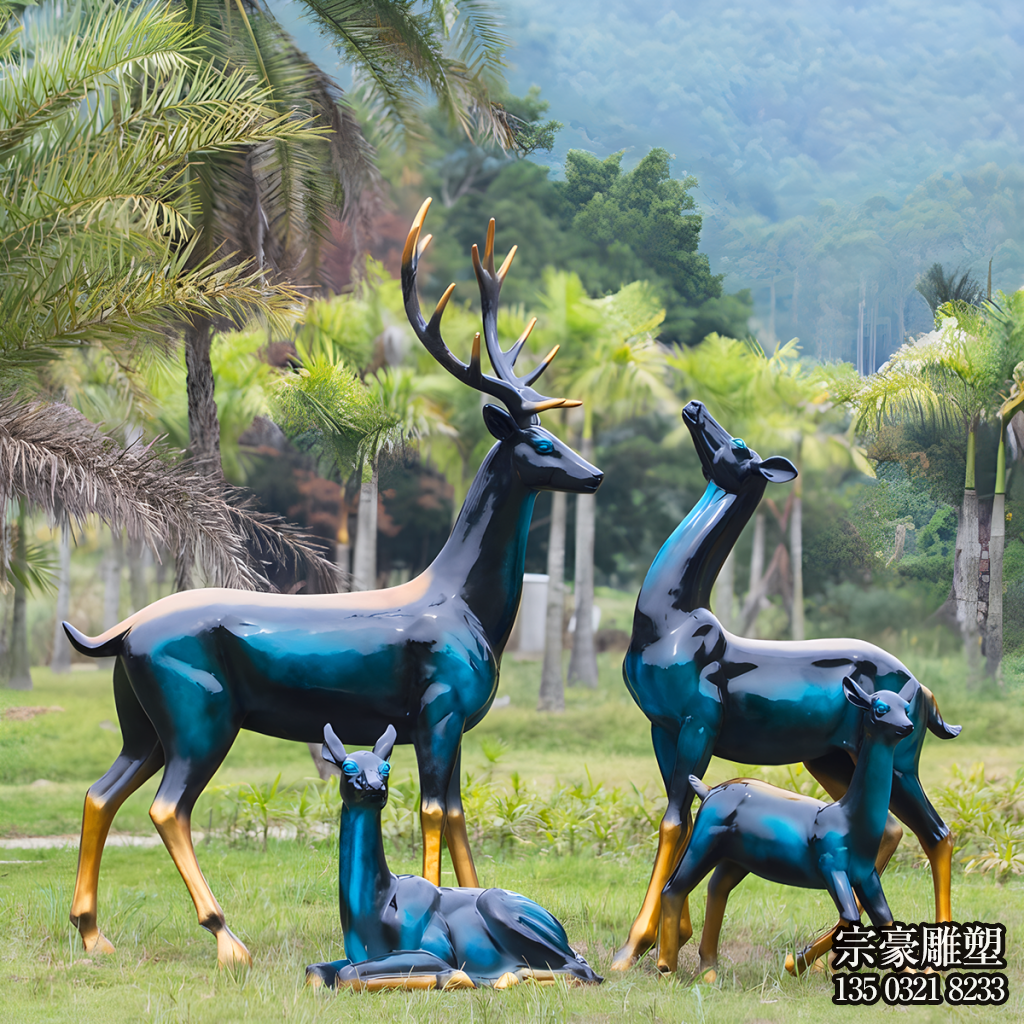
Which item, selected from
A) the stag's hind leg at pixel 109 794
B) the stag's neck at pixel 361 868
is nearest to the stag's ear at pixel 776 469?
the stag's neck at pixel 361 868

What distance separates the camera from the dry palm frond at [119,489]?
6703 mm

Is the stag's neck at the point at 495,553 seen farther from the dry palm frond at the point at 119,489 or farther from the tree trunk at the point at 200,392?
the tree trunk at the point at 200,392

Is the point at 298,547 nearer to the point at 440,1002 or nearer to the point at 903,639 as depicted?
the point at 440,1002

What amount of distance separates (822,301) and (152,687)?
13991mm

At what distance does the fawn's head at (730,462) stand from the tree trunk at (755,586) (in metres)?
14.6

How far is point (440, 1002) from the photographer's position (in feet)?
12.6

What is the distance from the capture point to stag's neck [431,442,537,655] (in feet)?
16.2

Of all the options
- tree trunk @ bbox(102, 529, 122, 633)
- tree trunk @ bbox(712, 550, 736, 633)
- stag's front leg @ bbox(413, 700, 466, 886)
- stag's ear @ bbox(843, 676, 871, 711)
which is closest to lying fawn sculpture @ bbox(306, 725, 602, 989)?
stag's front leg @ bbox(413, 700, 466, 886)

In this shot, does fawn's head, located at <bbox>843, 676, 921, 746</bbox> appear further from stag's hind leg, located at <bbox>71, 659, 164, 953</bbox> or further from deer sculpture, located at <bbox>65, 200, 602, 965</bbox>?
stag's hind leg, located at <bbox>71, 659, 164, 953</bbox>

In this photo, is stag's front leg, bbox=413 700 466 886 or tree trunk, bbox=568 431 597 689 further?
tree trunk, bbox=568 431 597 689

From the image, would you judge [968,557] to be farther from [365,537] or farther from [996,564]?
[365,537]

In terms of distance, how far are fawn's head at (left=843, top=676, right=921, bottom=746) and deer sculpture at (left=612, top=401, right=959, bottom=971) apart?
50cm

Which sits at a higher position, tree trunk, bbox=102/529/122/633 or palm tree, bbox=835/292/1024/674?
palm tree, bbox=835/292/1024/674

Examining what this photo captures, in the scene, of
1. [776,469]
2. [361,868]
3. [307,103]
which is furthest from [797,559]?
[361,868]
